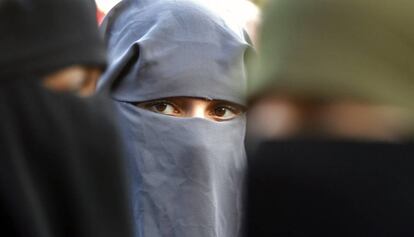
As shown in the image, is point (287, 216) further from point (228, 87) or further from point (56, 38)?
point (228, 87)

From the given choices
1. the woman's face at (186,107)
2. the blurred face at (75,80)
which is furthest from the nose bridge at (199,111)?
the blurred face at (75,80)

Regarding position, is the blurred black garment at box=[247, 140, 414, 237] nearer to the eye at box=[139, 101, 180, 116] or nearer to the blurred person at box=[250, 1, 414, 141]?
the blurred person at box=[250, 1, 414, 141]

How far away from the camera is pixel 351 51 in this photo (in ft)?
4.26

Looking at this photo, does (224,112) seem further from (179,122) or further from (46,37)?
(46,37)

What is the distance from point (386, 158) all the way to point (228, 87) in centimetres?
115

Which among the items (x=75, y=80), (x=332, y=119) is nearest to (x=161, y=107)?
(x=75, y=80)

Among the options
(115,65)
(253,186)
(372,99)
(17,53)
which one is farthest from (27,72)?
(115,65)

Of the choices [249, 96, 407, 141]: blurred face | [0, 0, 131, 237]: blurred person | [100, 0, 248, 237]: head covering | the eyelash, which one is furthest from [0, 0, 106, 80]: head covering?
the eyelash

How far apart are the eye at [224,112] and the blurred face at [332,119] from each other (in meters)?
1.08

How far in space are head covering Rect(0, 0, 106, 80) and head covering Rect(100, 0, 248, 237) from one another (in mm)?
832

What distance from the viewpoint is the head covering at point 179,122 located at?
87.7 inches

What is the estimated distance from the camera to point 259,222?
1354 millimetres

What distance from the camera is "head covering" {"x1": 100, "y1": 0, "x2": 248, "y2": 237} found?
7.30 feet

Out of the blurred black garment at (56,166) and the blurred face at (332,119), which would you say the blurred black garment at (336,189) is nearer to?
the blurred face at (332,119)
